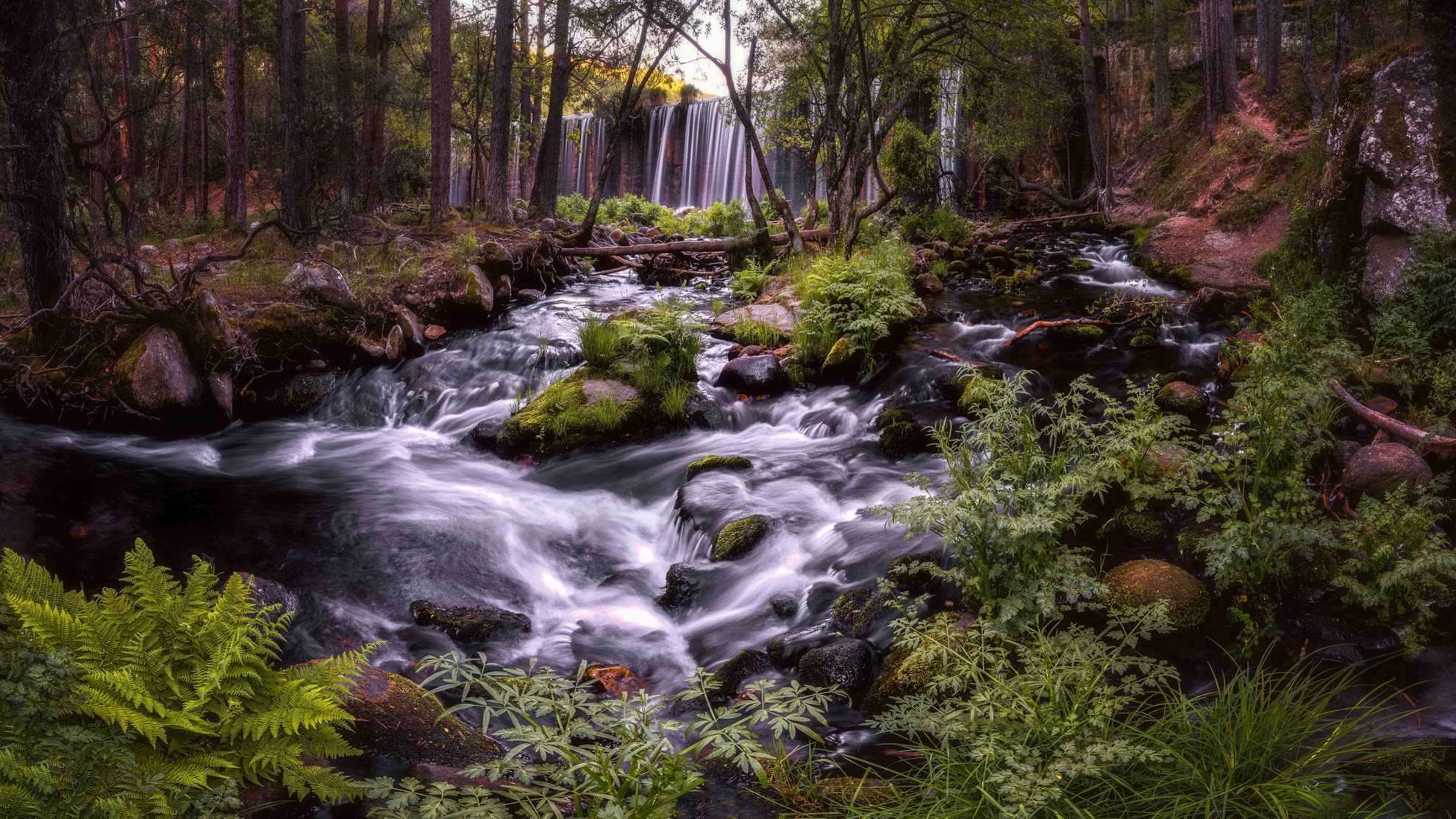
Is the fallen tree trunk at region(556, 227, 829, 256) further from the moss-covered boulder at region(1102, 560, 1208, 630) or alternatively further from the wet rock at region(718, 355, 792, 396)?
the moss-covered boulder at region(1102, 560, 1208, 630)

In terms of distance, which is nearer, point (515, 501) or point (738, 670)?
point (738, 670)

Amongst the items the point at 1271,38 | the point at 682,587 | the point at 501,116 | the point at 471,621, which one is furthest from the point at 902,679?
the point at 1271,38

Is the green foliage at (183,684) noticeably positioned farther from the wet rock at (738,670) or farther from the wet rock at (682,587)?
the wet rock at (682,587)

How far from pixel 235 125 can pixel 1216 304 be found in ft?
61.8

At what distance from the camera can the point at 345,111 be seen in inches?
729

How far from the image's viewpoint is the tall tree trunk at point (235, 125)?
658 inches

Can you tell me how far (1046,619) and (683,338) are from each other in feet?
20.7

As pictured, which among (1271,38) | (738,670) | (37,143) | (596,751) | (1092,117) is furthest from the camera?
(1092,117)

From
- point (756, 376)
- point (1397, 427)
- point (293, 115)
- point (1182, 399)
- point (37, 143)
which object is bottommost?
point (756, 376)

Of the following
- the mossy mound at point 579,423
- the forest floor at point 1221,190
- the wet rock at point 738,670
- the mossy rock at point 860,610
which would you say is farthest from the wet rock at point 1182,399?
the mossy mound at point 579,423

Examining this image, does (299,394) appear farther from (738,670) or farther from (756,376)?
(738,670)

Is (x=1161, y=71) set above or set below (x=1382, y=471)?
above

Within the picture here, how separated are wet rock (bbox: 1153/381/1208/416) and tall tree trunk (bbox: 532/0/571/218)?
566 inches

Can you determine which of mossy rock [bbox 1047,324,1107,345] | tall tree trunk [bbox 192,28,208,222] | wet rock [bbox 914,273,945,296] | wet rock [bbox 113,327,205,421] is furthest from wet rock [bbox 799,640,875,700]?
tall tree trunk [bbox 192,28,208,222]
